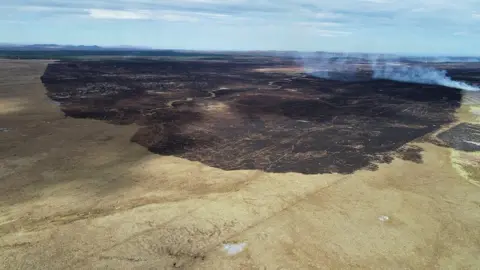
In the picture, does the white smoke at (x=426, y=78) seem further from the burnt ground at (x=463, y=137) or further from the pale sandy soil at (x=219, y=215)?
the pale sandy soil at (x=219, y=215)

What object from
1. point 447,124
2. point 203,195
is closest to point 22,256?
point 203,195

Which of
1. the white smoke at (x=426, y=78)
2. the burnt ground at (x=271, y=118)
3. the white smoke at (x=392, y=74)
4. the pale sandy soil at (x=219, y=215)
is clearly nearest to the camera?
the pale sandy soil at (x=219, y=215)

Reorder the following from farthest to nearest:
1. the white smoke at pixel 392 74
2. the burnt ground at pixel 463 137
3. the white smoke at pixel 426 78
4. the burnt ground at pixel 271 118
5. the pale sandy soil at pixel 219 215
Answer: the white smoke at pixel 392 74 < the white smoke at pixel 426 78 < the burnt ground at pixel 463 137 < the burnt ground at pixel 271 118 < the pale sandy soil at pixel 219 215

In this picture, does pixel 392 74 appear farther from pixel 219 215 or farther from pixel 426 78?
pixel 219 215

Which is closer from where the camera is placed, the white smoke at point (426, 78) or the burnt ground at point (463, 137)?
the burnt ground at point (463, 137)

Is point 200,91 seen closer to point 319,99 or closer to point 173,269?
point 319,99

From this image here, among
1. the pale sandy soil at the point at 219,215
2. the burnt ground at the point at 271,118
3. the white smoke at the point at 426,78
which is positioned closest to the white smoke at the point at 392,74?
the white smoke at the point at 426,78

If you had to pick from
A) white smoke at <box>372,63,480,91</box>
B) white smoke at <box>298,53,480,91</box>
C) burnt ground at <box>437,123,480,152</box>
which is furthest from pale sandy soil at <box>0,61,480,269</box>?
white smoke at <box>298,53,480,91</box>

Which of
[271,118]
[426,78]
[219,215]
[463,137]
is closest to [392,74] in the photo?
[426,78]
